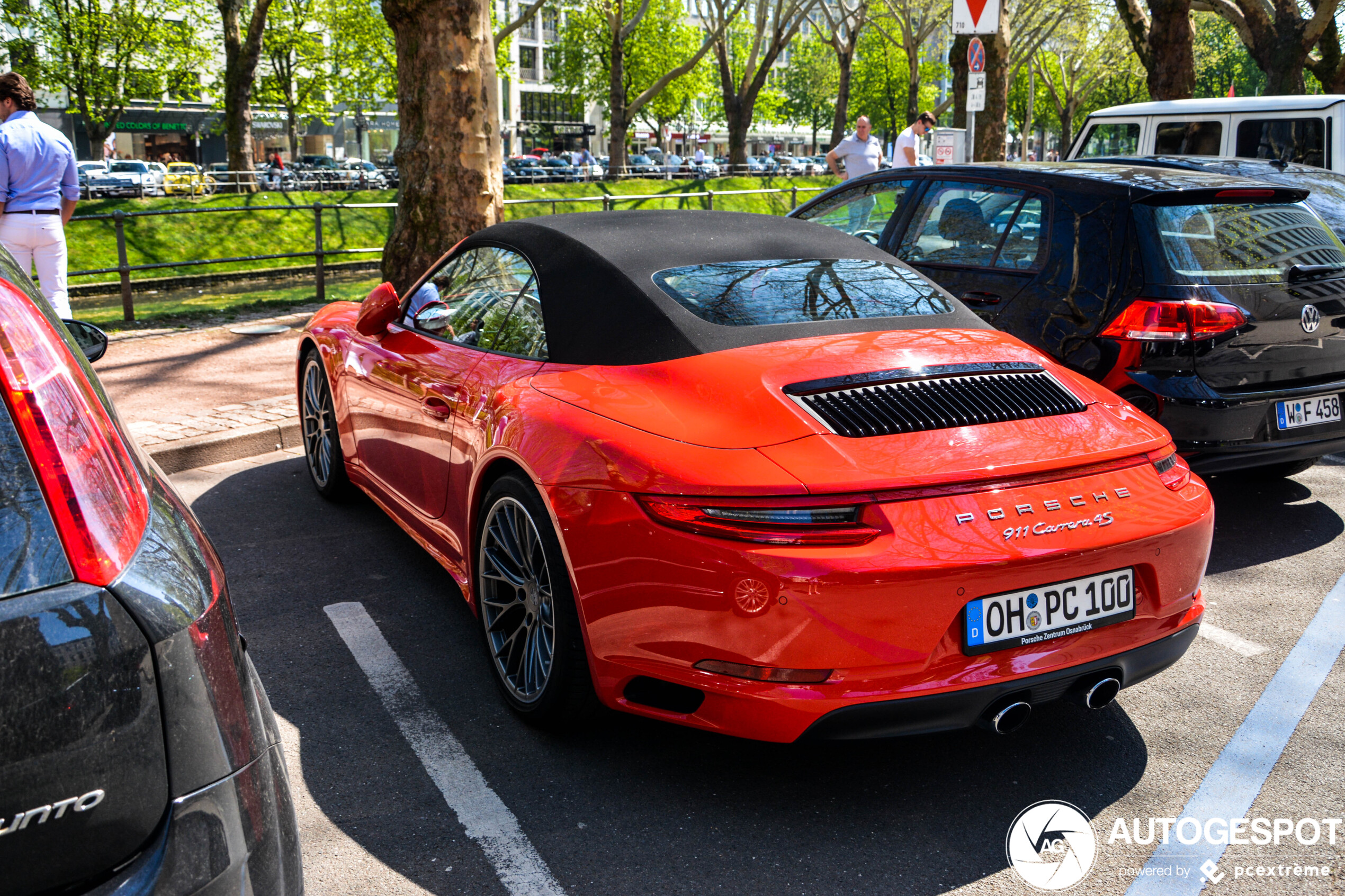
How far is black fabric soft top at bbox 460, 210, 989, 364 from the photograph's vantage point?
3.20m

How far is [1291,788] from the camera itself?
9.89 feet

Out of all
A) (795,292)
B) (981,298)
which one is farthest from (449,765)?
(981,298)

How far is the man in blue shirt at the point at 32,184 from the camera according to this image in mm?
7551

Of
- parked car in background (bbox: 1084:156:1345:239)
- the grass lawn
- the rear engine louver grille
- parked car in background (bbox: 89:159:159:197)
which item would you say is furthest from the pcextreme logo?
parked car in background (bbox: 89:159:159:197)

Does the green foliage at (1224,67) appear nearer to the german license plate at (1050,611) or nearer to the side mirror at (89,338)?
the german license plate at (1050,611)

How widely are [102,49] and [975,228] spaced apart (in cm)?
4251

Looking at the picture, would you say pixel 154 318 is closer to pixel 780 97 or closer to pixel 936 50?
pixel 780 97

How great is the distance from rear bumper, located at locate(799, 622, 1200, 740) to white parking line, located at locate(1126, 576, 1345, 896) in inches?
18.4

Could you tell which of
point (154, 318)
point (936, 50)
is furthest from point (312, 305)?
point (936, 50)

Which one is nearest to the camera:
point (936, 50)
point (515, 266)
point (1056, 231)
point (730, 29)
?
point (515, 266)

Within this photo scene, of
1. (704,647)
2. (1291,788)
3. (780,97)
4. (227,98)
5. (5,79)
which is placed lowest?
(1291,788)

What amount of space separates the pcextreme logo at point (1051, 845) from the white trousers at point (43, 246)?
23.1 feet

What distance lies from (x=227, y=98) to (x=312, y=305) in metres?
16.2

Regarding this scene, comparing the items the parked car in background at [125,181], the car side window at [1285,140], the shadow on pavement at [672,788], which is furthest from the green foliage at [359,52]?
the shadow on pavement at [672,788]
